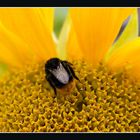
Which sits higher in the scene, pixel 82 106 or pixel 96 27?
pixel 96 27

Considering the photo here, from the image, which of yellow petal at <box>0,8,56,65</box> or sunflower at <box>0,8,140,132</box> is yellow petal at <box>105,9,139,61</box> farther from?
yellow petal at <box>0,8,56,65</box>

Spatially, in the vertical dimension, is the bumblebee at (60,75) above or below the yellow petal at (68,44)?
below

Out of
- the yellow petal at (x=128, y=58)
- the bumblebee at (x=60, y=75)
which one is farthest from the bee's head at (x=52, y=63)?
the yellow petal at (x=128, y=58)

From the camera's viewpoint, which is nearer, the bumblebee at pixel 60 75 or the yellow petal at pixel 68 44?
the bumblebee at pixel 60 75

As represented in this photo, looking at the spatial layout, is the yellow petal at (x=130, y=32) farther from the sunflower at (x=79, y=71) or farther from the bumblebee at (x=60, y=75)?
the bumblebee at (x=60, y=75)

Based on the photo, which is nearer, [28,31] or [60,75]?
[60,75]

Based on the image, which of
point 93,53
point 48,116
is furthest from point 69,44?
point 48,116

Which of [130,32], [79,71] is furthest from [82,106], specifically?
[130,32]

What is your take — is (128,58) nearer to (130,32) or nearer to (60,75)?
(130,32)
